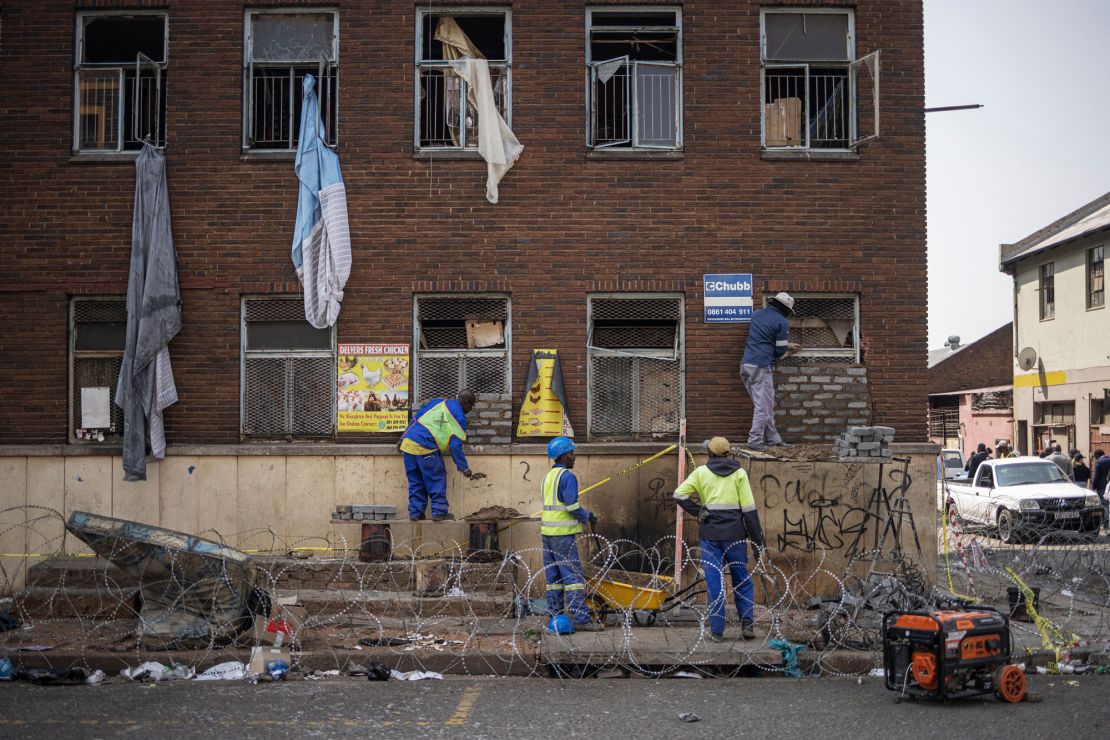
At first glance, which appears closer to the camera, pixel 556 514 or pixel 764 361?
pixel 556 514

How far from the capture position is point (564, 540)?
36.6 ft

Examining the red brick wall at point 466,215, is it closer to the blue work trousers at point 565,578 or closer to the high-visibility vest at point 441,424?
the high-visibility vest at point 441,424

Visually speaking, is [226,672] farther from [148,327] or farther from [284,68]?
[284,68]

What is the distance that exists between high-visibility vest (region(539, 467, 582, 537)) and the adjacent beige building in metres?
24.4

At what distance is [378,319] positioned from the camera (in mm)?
14023

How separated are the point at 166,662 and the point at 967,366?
45.9 m

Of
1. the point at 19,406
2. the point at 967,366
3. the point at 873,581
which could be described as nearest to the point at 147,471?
the point at 19,406

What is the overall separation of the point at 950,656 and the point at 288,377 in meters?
8.87

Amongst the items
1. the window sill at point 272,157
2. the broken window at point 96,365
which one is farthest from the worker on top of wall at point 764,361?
the broken window at point 96,365

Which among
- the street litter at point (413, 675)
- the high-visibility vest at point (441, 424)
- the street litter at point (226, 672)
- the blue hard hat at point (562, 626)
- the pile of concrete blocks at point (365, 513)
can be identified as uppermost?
the high-visibility vest at point (441, 424)

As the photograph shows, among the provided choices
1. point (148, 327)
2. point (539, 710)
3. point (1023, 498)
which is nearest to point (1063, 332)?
point (1023, 498)

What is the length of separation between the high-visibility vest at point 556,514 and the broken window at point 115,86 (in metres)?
7.20

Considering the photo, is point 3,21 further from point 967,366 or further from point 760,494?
point 967,366

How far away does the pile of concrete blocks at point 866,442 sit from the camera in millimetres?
13141
